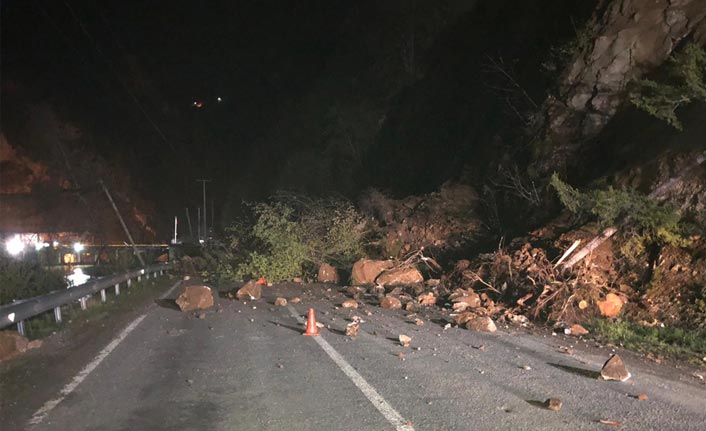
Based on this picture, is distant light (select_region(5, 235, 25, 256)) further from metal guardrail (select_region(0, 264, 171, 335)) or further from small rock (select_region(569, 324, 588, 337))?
small rock (select_region(569, 324, 588, 337))

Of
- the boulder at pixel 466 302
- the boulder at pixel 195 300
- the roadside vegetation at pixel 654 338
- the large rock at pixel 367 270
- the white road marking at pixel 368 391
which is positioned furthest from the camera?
the large rock at pixel 367 270

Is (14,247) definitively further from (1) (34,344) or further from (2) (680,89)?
(2) (680,89)

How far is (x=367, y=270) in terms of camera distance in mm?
16750

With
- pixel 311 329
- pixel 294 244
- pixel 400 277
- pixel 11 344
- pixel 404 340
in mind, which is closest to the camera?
pixel 11 344

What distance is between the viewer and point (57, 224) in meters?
47.1

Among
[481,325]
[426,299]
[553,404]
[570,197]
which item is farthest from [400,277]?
[553,404]

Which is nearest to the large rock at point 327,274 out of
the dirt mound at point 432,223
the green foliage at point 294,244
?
the green foliage at point 294,244

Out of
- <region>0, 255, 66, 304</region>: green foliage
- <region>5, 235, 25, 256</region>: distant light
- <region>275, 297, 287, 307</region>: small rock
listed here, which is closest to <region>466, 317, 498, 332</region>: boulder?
<region>275, 297, 287, 307</region>: small rock

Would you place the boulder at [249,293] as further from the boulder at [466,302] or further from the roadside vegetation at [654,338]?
the roadside vegetation at [654,338]

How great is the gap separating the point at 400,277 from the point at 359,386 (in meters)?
9.97

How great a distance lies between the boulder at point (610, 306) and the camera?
10.2 meters

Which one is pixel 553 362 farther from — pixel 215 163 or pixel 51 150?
pixel 215 163

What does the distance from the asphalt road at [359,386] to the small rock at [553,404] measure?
7 cm

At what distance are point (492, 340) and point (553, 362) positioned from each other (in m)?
Result: 1.58
